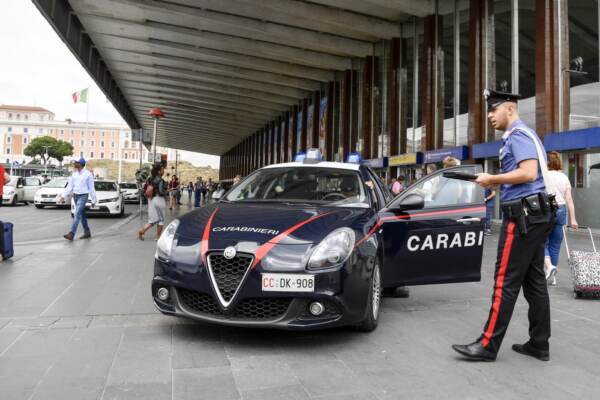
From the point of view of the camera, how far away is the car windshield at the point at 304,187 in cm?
475

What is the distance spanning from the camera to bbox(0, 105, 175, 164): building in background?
126562mm

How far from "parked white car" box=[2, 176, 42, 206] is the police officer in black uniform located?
25474 mm

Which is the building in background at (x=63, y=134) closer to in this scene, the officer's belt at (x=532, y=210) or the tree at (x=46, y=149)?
the tree at (x=46, y=149)

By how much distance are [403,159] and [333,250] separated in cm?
2080

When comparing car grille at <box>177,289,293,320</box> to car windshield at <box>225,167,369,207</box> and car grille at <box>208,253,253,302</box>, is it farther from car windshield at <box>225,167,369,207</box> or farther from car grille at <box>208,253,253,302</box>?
car windshield at <box>225,167,369,207</box>

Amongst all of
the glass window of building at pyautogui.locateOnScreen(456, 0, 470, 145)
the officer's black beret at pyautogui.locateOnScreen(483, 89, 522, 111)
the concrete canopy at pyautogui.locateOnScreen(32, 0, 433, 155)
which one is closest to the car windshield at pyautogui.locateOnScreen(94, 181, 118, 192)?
the concrete canopy at pyautogui.locateOnScreen(32, 0, 433, 155)

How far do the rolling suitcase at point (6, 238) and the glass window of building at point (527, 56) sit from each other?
1652cm

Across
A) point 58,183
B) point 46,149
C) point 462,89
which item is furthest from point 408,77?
point 46,149

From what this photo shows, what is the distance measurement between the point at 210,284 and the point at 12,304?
2.55 meters

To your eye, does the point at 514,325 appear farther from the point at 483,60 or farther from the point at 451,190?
the point at 483,60

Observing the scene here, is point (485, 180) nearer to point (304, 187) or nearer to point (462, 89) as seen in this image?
point (304, 187)

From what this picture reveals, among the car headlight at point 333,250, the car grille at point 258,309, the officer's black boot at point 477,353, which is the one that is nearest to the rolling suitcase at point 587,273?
the officer's black boot at point 477,353

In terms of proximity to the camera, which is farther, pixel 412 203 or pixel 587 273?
pixel 587 273

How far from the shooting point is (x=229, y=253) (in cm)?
353
